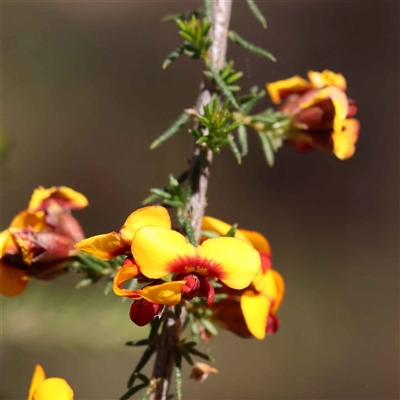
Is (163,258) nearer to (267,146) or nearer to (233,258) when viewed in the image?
(233,258)

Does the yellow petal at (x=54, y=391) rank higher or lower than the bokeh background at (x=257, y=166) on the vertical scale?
lower

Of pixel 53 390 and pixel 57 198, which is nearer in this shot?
pixel 53 390

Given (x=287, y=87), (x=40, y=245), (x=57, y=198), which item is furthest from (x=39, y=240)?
(x=287, y=87)

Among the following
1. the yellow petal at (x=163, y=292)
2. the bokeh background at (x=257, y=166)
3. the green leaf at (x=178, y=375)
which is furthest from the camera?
the bokeh background at (x=257, y=166)

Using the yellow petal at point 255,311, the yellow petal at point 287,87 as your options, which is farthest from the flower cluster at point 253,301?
the yellow petal at point 287,87

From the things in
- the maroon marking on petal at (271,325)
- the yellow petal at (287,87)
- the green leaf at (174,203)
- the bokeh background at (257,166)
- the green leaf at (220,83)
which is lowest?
Result: the maroon marking on petal at (271,325)

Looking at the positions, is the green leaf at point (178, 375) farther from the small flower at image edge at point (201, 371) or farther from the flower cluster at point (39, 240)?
the flower cluster at point (39, 240)
